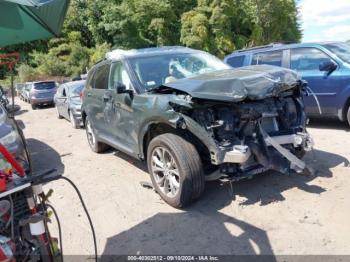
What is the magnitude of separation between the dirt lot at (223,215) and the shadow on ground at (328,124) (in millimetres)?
1625

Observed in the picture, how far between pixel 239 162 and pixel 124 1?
35.4 metres

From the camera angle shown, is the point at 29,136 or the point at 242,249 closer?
the point at 242,249

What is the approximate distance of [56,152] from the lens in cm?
825

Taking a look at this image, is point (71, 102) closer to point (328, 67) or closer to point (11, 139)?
point (11, 139)

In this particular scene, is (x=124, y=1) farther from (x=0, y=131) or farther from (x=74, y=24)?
(x=0, y=131)

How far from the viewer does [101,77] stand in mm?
6652

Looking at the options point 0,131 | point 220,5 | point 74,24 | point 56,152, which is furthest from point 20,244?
point 74,24

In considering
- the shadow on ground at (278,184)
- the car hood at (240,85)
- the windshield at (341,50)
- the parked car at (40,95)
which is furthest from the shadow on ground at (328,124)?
the parked car at (40,95)

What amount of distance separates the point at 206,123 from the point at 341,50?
4.76 meters

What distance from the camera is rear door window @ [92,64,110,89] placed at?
20.9 ft

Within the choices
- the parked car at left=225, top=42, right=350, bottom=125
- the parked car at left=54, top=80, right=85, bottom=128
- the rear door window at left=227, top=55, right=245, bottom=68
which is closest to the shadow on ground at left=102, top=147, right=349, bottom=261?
the parked car at left=225, top=42, right=350, bottom=125

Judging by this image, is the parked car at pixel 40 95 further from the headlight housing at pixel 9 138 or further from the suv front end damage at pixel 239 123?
the suv front end damage at pixel 239 123

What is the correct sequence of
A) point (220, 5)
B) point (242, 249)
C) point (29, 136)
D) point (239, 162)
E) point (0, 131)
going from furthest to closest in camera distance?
1. point (220, 5)
2. point (29, 136)
3. point (0, 131)
4. point (239, 162)
5. point (242, 249)

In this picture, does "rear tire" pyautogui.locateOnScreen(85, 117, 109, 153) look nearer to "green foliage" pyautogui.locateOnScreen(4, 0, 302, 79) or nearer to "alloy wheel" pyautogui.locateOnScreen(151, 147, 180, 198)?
"alloy wheel" pyautogui.locateOnScreen(151, 147, 180, 198)
